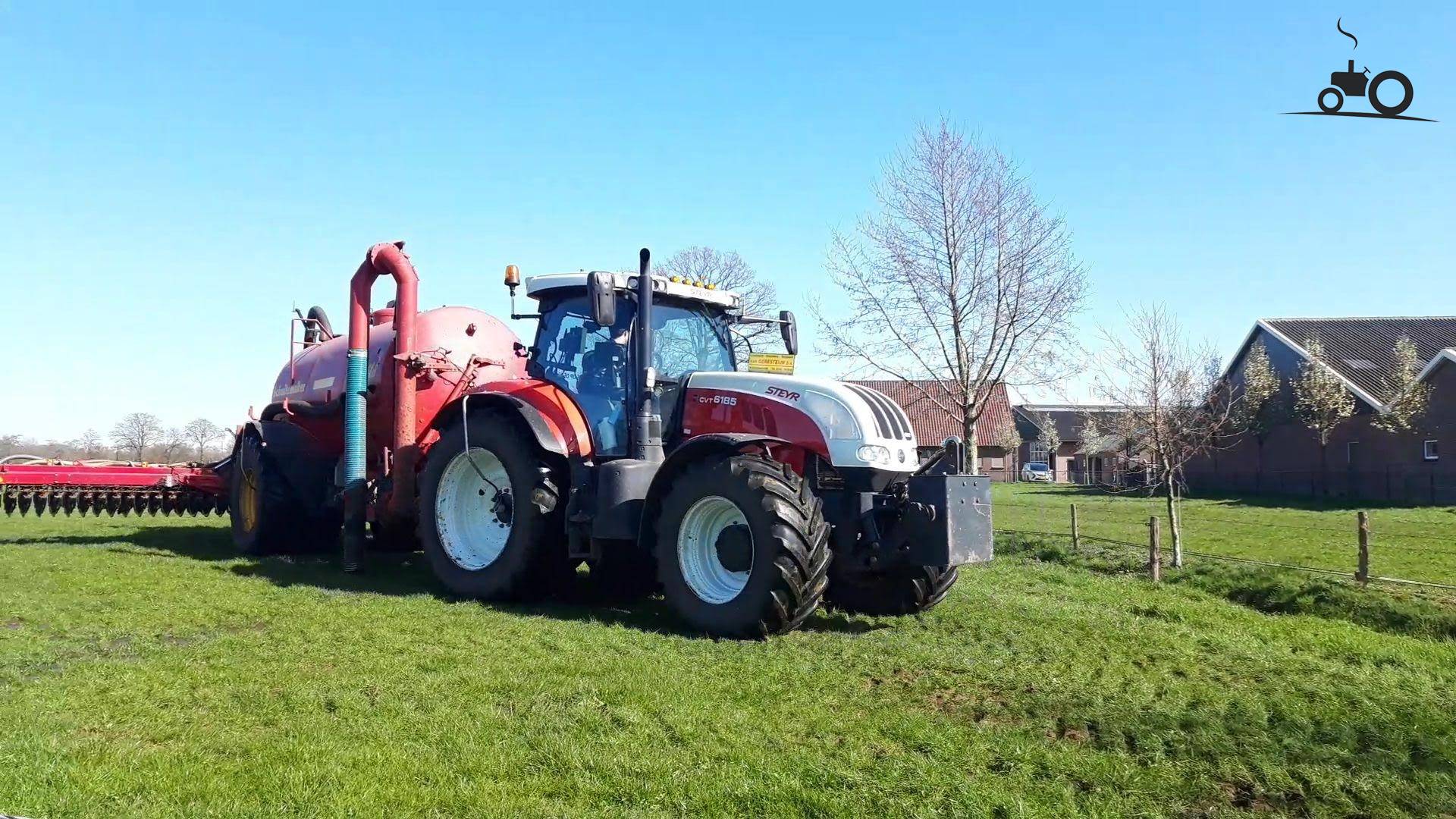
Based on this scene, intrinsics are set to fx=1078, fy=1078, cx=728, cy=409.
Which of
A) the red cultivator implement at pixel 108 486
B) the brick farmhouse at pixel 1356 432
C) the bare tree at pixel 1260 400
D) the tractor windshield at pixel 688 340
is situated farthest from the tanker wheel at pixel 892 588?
the bare tree at pixel 1260 400

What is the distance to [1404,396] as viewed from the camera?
105ft

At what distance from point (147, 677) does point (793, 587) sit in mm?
3952

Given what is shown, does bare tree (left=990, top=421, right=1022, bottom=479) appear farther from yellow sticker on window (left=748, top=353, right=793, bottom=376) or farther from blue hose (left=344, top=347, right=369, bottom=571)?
yellow sticker on window (left=748, top=353, right=793, bottom=376)

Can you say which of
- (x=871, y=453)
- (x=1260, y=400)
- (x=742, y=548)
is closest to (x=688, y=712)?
(x=742, y=548)

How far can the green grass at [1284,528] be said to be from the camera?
13.9 metres

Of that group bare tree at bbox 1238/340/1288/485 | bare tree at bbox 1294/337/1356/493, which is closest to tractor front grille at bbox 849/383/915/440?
bare tree at bbox 1294/337/1356/493

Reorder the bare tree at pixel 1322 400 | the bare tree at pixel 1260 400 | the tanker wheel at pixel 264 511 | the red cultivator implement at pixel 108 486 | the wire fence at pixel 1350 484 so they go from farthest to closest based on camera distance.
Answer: the bare tree at pixel 1260 400 → the bare tree at pixel 1322 400 → the wire fence at pixel 1350 484 → the red cultivator implement at pixel 108 486 → the tanker wheel at pixel 264 511

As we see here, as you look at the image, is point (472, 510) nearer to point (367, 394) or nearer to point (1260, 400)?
point (367, 394)

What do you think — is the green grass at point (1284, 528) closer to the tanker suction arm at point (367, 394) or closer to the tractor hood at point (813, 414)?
the tractor hood at point (813, 414)

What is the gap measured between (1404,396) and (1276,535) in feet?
58.6

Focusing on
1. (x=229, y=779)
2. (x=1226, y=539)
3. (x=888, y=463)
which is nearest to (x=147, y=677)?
(x=229, y=779)

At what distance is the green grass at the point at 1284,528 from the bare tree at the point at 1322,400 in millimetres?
3556

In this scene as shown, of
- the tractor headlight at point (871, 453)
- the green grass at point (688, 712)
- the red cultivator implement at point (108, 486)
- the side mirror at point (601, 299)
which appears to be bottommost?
the green grass at point (688, 712)

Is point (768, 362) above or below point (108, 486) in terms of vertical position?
above
